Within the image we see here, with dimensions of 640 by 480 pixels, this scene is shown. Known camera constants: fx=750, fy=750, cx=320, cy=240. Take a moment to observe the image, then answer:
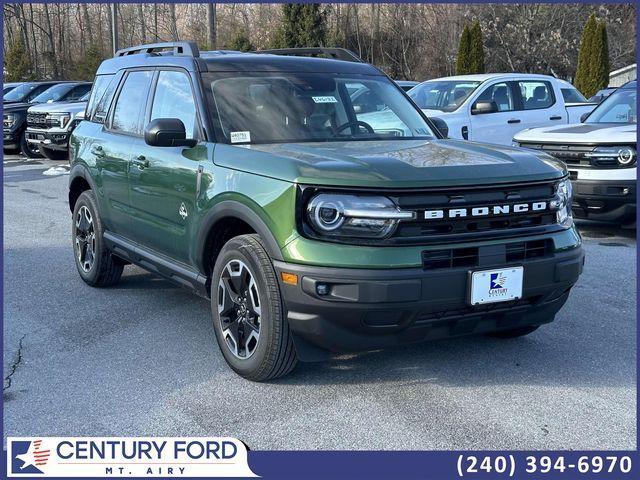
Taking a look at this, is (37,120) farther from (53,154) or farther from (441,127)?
(441,127)

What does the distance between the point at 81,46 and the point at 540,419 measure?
46.4m

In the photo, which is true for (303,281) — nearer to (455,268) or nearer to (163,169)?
(455,268)

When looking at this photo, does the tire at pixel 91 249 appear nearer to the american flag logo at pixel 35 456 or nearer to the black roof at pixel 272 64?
the black roof at pixel 272 64

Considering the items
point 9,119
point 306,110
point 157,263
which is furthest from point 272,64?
point 9,119

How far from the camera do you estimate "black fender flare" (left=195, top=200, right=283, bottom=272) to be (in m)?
3.74

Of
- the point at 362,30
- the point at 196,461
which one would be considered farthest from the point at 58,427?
the point at 362,30

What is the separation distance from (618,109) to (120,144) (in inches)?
248

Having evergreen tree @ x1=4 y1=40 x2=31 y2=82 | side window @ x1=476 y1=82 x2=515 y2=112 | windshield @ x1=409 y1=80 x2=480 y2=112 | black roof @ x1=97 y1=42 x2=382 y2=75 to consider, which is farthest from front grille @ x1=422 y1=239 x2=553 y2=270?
evergreen tree @ x1=4 y1=40 x2=31 y2=82

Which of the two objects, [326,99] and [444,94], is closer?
[326,99]

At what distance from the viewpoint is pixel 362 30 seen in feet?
140

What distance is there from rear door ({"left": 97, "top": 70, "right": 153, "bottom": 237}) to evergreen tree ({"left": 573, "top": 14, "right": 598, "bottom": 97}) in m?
26.8

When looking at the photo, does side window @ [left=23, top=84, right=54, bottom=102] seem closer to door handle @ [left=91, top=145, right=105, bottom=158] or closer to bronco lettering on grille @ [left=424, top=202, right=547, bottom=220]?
door handle @ [left=91, top=145, right=105, bottom=158]

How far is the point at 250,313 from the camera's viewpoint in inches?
159

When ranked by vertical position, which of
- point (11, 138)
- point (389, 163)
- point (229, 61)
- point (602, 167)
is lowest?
point (11, 138)
